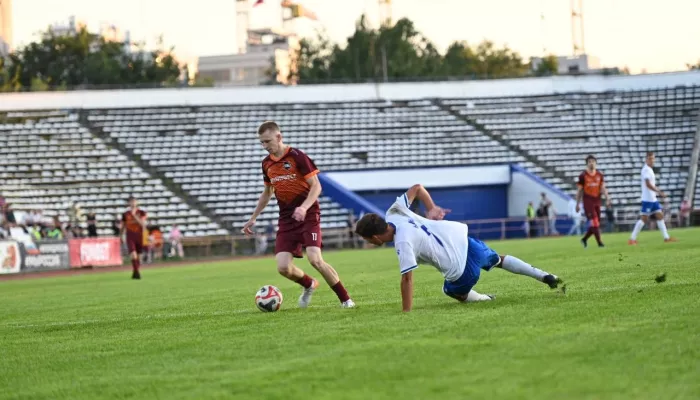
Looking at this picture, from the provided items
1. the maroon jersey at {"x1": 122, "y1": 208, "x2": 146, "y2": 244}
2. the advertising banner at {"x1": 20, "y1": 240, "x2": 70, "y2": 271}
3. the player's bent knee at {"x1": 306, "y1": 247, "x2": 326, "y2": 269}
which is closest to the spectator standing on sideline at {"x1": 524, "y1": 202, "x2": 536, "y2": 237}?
the advertising banner at {"x1": 20, "y1": 240, "x2": 70, "y2": 271}

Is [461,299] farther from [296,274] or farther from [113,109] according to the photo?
[113,109]

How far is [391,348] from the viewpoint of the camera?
774 cm

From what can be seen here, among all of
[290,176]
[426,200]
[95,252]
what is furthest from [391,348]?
[95,252]

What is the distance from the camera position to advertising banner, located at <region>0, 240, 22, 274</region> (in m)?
32.9

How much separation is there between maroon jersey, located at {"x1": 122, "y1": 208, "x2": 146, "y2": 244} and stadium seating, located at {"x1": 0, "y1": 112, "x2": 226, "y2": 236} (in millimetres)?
17996

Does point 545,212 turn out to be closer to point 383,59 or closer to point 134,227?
point 134,227

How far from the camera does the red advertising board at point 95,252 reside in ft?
118

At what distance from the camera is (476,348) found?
24.5 ft

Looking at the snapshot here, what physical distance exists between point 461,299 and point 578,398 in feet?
17.3

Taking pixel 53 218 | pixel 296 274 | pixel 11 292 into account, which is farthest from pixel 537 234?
pixel 296 274

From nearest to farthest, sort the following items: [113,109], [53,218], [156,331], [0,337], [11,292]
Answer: [156,331], [0,337], [11,292], [53,218], [113,109]

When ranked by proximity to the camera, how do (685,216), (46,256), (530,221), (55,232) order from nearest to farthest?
1. (46,256)
2. (55,232)
3. (685,216)
4. (530,221)

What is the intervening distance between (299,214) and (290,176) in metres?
0.85

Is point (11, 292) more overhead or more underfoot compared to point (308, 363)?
more underfoot
